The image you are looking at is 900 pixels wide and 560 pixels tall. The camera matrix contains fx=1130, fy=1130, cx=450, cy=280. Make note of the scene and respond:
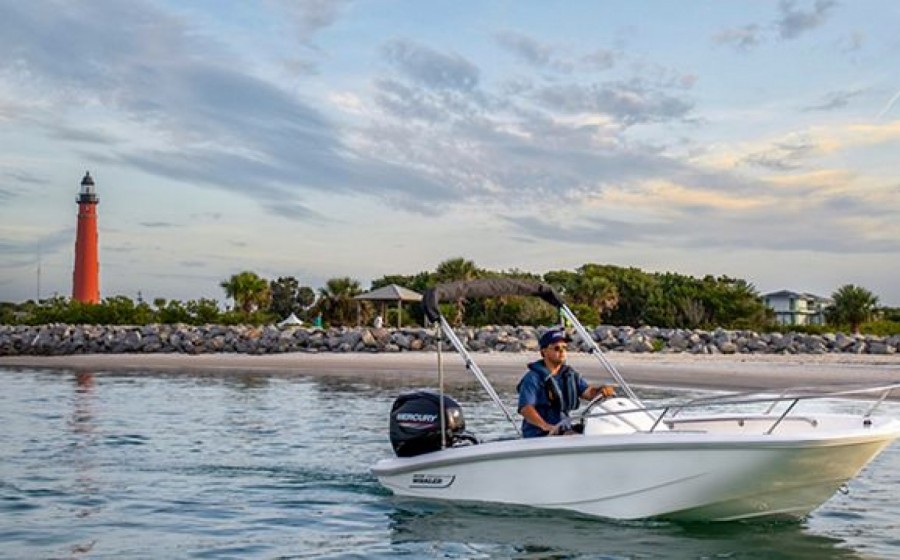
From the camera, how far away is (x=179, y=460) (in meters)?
13.7

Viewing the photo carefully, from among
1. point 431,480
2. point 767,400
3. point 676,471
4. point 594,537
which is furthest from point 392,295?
point 767,400

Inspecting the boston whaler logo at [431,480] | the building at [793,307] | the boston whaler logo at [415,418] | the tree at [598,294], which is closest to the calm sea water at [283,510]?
the boston whaler logo at [431,480]

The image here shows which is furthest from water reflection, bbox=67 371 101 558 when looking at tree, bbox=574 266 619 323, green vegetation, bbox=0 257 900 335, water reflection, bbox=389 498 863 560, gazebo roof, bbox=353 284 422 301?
tree, bbox=574 266 619 323

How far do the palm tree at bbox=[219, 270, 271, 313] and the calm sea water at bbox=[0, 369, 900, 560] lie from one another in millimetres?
35590

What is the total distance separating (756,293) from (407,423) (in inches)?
1955

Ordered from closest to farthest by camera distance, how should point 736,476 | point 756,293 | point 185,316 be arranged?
point 736,476 → point 185,316 → point 756,293

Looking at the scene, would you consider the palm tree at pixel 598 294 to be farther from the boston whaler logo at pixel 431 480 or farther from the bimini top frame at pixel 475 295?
the boston whaler logo at pixel 431 480

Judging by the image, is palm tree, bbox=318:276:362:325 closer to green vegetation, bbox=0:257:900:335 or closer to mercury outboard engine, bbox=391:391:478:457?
green vegetation, bbox=0:257:900:335

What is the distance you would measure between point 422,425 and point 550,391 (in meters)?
1.24

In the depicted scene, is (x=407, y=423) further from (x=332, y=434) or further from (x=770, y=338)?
(x=770, y=338)

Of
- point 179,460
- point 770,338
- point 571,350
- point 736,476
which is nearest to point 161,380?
point 571,350

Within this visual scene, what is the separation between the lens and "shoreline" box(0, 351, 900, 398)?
83.0ft

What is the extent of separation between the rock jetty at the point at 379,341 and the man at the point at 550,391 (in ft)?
79.2

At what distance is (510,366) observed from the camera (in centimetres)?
3056
